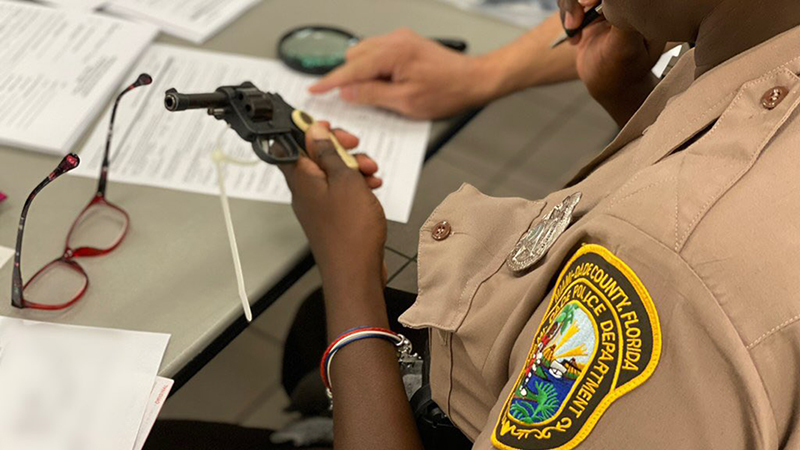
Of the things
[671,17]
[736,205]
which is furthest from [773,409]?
[671,17]

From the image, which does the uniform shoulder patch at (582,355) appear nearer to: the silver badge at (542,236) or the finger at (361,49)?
the silver badge at (542,236)

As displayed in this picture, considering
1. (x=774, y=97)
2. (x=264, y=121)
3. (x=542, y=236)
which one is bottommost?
(x=264, y=121)

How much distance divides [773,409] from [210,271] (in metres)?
0.60

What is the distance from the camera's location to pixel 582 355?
23.1 inches

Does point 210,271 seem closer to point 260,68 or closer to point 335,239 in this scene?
point 335,239

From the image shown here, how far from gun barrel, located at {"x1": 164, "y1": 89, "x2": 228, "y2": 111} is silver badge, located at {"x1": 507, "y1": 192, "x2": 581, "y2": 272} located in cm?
38

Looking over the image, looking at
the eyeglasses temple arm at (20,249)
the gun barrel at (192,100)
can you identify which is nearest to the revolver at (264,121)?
the gun barrel at (192,100)

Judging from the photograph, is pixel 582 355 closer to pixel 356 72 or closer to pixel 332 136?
pixel 332 136

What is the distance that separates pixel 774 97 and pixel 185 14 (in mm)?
973

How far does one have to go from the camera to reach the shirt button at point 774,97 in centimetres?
59

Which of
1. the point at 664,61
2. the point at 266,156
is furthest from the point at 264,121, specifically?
the point at 664,61

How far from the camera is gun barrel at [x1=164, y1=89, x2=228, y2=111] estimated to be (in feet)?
2.89

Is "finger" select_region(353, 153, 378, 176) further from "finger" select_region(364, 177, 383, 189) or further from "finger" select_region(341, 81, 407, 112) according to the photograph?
"finger" select_region(341, 81, 407, 112)

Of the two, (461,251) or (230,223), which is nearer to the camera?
(461,251)
